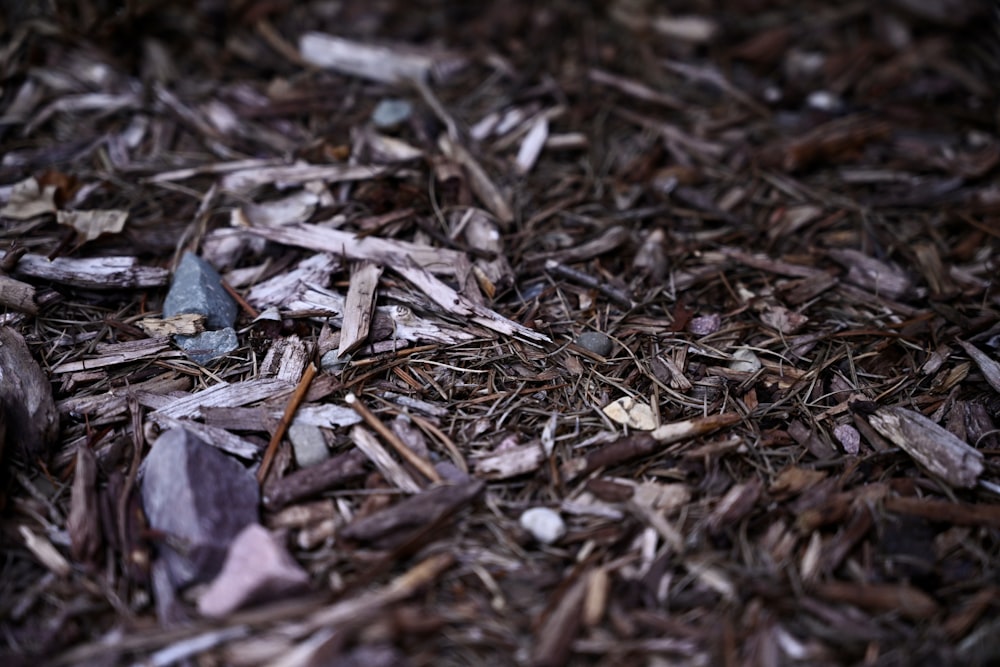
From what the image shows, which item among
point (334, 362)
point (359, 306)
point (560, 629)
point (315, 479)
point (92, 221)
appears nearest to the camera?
point (560, 629)

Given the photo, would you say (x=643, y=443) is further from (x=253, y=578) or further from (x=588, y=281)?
(x=253, y=578)

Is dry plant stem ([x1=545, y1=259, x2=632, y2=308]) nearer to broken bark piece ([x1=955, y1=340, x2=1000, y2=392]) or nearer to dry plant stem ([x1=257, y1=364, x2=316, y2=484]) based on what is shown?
dry plant stem ([x1=257, y1=364, x2=316, y2=484])

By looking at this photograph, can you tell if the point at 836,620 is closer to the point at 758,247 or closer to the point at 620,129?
the point at 758,247

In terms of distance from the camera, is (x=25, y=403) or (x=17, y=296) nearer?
(x=25, y=403)

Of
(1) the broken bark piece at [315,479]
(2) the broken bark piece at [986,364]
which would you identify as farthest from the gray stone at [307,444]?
(2) the broken bark piece at [986,364]

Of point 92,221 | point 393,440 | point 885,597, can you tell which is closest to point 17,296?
point 92,221

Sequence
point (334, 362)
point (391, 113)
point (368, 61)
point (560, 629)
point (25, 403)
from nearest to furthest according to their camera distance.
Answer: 1. point (560, 629)
2. point (25, 403)
3. point (334, 362)
4. point (391, 113)
5. point (368, 61)
